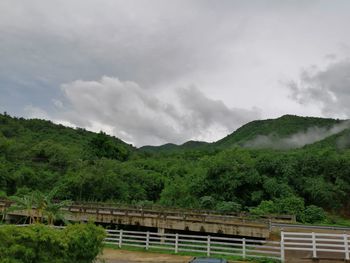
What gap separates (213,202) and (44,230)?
33413 millimetres

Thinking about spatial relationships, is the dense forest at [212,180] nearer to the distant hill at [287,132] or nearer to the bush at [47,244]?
the bush at [47,244]

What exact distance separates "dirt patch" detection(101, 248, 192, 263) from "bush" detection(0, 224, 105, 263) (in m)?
6.91

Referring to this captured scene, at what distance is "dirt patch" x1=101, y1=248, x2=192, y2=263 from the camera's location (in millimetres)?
19719

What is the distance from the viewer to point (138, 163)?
80.8m

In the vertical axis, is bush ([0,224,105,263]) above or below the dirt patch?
above

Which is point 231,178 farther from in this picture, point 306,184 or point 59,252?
point 59,252

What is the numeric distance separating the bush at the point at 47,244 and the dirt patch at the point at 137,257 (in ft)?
22.7

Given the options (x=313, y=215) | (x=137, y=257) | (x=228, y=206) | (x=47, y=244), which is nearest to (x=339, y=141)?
(x=313, y=215)

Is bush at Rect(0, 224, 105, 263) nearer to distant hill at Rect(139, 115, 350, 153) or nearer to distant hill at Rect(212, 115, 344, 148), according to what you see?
distant hill at Rect(139, 115, 350, 153)

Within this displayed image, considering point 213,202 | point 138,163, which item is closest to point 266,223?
point 213,202

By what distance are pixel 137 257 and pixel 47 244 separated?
9.89 m

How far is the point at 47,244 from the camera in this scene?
453 inches

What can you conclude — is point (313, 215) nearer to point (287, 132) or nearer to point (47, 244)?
point (47, 244)

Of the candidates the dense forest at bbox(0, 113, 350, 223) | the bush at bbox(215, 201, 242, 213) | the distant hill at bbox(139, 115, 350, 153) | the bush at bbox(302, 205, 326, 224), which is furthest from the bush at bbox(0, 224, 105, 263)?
the distant hill at bbox(139, 115, 350, 153)
